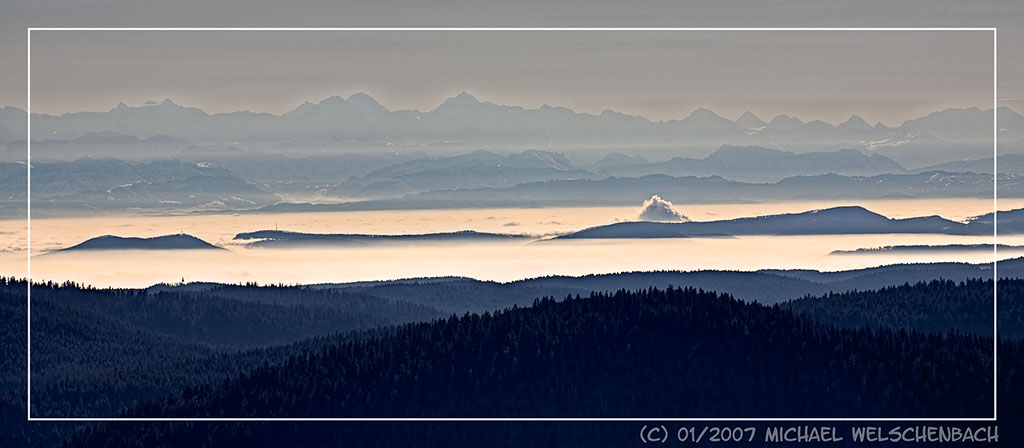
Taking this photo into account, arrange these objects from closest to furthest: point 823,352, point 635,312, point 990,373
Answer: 1. point 990,373
2. point 823,352
3. point 635,312

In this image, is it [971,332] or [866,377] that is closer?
[866,377]

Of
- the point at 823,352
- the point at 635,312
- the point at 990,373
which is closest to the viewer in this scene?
the point at 990,373

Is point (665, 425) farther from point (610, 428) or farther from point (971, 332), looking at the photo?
point (971, 332)

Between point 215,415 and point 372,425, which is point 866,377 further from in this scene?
point 215,415

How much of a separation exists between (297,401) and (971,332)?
83933mm

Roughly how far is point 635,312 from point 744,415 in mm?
19694

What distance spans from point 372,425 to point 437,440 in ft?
30.7

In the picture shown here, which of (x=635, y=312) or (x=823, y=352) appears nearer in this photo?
(x=823, y=352)

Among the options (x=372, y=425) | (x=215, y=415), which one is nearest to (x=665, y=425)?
(x=372, y=425)

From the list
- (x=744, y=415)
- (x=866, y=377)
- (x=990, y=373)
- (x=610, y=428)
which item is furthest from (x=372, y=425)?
(x=990, y=373)

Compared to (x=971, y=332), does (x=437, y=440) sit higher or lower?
lower

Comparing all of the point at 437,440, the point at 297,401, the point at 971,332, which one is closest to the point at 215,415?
the point at 297,401

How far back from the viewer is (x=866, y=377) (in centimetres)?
17475

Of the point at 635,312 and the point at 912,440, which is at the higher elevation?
the point at 635,312
